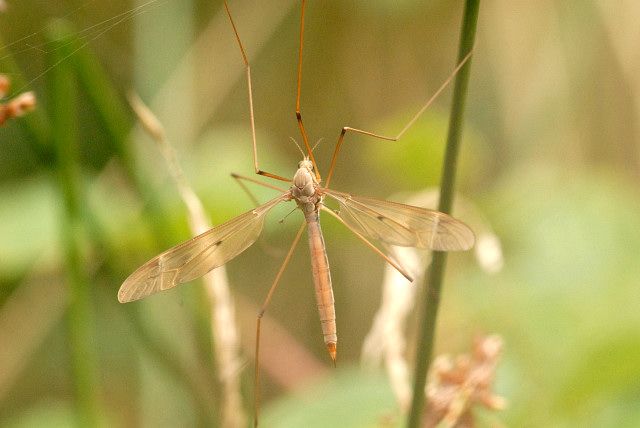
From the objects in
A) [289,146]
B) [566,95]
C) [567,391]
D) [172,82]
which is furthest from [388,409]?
[289,146]

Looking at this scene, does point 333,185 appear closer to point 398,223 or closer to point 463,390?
point 398,223

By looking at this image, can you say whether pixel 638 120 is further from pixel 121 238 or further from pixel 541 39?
pixel 121 238

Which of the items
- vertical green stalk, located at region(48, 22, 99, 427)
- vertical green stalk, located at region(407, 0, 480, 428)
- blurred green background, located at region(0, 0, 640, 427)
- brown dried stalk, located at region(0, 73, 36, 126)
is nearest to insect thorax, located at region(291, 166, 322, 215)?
blurred green background, located at region(0, 0, 640, 427)

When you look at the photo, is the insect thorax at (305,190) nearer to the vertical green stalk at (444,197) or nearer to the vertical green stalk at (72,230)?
the vertical green stalk at (72,230)

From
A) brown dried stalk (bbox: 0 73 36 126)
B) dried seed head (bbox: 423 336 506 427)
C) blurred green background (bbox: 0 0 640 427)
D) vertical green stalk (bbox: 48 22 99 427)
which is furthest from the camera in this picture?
blurred green background (bbox: 0 0 640 427)

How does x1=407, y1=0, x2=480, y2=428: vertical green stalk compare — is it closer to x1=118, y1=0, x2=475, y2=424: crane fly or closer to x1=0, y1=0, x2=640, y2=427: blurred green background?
x1=118, y1=0, x2=475, y2=424: crane fly

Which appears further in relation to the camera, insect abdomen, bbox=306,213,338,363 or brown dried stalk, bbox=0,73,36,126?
insect abdomen, bbox=306,213,338,363

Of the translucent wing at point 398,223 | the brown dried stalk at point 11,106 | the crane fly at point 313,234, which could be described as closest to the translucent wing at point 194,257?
the crane fly at point 313,234

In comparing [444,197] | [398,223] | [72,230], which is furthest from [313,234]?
[444,197]

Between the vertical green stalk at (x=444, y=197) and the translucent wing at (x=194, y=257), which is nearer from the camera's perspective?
the vertical green stalk at (x=444, y=197)
